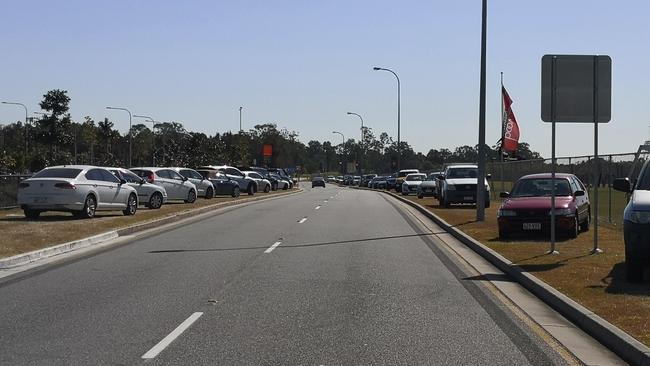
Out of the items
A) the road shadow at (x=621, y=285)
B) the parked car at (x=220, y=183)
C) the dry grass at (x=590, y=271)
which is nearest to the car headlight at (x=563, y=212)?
the dry grass at (x=590, y=271)

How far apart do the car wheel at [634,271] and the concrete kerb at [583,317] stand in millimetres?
1230

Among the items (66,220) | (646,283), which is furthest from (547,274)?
(66,220)

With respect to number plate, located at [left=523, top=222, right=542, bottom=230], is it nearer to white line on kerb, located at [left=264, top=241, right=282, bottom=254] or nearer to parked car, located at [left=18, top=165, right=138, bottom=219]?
white line on kerb, located at [left=264, top=241, right=282, bottom=254]

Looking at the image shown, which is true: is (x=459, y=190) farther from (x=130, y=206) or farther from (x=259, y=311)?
(x=259, y=311)

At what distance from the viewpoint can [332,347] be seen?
746 centimetres

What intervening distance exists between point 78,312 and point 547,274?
690cm

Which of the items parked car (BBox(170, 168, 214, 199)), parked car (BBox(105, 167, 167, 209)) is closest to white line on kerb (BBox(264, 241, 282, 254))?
parked car (BBox(105, 167, 167, 209))

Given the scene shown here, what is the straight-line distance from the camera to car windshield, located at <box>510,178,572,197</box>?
19234 mm

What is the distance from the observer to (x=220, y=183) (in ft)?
140

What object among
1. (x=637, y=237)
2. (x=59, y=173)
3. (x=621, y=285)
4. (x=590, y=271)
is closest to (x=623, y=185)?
(x=590, y=271)

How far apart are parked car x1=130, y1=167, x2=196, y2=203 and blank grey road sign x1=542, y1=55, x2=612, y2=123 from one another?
67.7 feet

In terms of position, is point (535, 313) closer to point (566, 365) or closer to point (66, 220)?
point (566, 365)

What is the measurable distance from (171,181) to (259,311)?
24295 mm

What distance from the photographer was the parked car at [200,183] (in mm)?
37312
